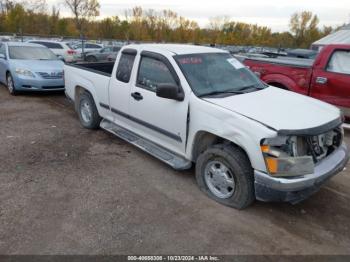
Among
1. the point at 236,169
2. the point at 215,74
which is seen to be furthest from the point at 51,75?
the point at 236,169

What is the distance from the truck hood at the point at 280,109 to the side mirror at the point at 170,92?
13.6 inches

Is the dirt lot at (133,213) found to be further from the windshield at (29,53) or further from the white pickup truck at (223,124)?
the windshield at (29,53)

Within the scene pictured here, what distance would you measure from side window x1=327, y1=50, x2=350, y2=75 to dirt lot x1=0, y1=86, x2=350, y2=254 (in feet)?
8.19

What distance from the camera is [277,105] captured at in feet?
12.3

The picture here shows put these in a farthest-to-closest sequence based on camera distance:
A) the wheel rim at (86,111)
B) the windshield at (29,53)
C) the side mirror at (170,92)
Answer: the windshield at (29,53) < the wheel rim at (86,111) < the side mirror at (170,92)

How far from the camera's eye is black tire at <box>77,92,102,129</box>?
6.01 metres

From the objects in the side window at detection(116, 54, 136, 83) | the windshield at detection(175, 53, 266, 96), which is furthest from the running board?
the windshield at detection(175, 53, 266, 96)

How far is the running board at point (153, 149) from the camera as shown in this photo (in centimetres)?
418

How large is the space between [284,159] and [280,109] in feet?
2.44

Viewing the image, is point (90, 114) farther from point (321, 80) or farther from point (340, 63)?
point (340, 63)

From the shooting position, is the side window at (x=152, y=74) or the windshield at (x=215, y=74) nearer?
the windshield at (x=215, y=74)

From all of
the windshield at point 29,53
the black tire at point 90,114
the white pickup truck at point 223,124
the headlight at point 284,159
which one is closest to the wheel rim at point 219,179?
the white pickup truck at point 223,124

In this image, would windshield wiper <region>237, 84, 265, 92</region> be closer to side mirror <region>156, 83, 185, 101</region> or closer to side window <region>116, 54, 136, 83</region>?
side mirror <region>156, 83, 185, 101</region>

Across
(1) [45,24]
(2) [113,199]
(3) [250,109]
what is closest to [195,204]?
(2) [113,199]
